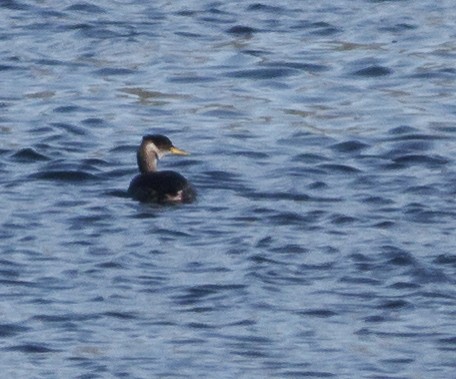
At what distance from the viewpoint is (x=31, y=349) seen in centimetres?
1273

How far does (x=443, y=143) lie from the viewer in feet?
61.1

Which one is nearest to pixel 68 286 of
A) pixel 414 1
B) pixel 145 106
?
pixel 145 106

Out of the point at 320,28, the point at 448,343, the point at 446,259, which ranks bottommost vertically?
the point at 448,343

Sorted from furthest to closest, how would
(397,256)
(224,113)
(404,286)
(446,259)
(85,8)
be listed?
(85,8)
(224,113)
(397,256)
(446,259)
(404,286)

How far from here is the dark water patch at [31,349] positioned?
12695 mm

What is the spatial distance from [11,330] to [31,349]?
0.40m

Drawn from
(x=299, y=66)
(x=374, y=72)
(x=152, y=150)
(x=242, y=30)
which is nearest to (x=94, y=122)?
(x=152, y=150)

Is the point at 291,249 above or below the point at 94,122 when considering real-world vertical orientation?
below

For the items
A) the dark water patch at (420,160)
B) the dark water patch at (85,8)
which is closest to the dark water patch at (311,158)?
the dark water patch at (420,160)

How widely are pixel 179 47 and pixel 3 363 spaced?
10.9m

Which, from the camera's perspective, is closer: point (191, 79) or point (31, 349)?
point (31, 349)

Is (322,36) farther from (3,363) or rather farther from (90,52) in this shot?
(3,363)

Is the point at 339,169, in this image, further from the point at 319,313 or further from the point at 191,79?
the point at 319,313

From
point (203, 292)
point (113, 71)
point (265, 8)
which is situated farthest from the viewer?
point (265, 8)
